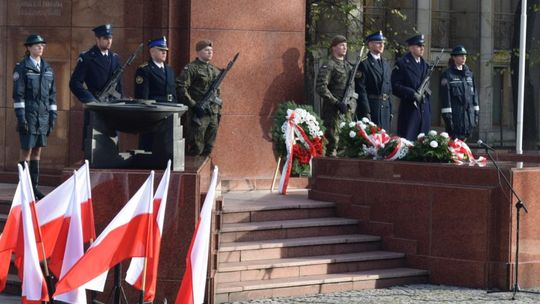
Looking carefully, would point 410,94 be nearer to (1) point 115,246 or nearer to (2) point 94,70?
(2) point 94,70

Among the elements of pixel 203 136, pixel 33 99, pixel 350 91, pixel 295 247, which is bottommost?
pixel 295 247

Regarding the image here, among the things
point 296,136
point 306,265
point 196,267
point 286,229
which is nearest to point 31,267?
point 196,267

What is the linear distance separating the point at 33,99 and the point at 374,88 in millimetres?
4628

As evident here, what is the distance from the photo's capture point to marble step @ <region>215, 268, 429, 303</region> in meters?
13.2

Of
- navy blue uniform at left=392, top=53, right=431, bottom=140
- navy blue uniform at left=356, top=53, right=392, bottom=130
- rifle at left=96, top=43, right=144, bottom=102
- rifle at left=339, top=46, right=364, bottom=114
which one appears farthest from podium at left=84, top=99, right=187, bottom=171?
navy blue uniform at left=392, top=53, right=431, bottom=140

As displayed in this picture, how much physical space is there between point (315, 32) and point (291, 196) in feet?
46.3

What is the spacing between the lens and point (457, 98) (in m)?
18.5

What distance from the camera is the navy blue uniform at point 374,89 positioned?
58.3 feet

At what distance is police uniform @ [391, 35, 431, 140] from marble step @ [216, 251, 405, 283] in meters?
3.30

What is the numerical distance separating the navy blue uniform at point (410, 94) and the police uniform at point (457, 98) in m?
0.35

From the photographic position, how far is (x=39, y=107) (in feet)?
51.1

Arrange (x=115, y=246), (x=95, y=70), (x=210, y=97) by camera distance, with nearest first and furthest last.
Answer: (x=115, y=246), (x=95, y=70), (x=210, y=97)

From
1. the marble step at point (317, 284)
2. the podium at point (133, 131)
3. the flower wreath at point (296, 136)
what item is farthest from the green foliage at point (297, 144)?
the podium at point (133, 131)

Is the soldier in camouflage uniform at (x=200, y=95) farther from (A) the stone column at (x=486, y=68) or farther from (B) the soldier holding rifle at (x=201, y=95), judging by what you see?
(A) the stone column at (x=486, y=68)
